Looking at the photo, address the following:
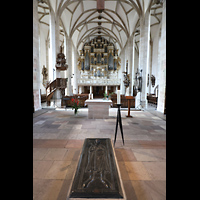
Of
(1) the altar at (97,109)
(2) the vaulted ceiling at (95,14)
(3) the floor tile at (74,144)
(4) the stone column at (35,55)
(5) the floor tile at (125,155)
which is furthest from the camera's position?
(2) the vaulted ceiling at (95,14)

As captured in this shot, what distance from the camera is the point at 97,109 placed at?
18.4 feet

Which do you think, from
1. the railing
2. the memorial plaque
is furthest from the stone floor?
the railing

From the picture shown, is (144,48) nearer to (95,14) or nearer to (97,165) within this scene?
(95,14)

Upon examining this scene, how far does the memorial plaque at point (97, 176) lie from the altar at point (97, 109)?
140 inches

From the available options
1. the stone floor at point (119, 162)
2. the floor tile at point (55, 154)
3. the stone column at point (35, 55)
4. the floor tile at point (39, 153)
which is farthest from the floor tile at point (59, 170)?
the stone column at point (35, 55)

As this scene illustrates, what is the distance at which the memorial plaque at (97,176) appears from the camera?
1.12m

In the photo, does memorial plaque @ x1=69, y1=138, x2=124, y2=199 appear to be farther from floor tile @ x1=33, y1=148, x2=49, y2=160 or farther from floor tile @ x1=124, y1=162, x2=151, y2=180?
floor tile @ x1=33, y1=148, x2=49, y2=160

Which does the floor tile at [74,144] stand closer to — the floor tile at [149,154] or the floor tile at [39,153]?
the floor tile at [39,153]

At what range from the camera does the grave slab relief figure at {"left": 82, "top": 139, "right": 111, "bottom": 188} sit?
128cm

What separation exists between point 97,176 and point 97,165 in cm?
20

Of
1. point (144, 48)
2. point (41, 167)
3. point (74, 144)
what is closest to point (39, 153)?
point (41, 167)
